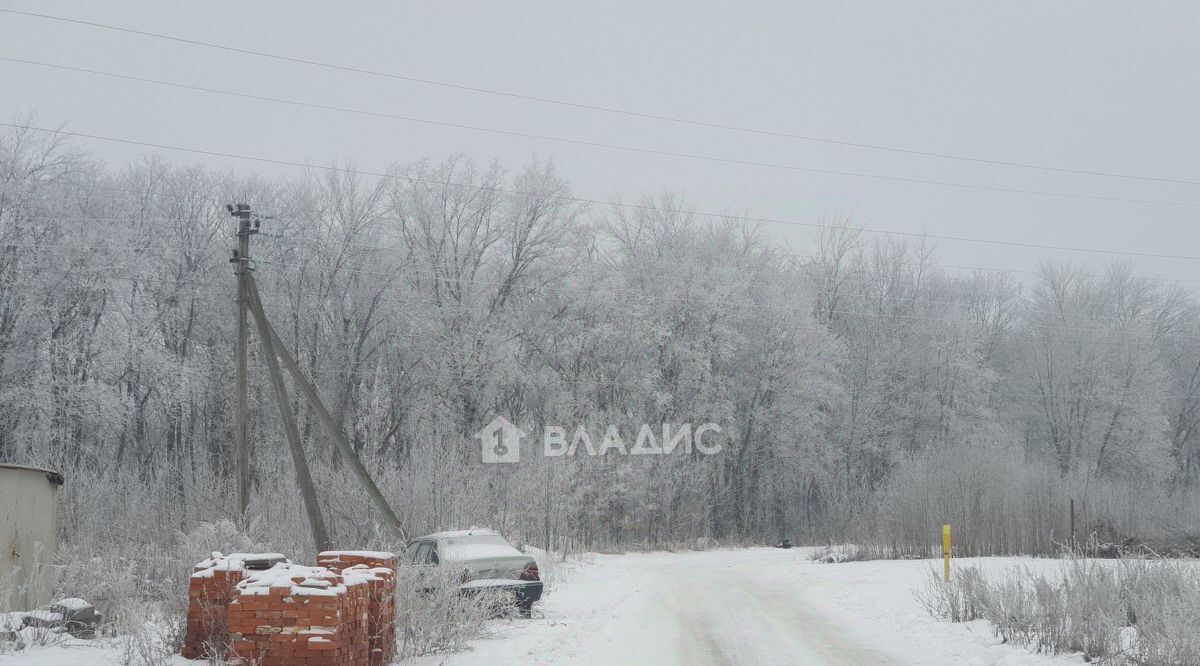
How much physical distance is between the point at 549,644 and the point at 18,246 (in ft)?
105

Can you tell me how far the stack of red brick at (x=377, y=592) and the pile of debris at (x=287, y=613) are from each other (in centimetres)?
1

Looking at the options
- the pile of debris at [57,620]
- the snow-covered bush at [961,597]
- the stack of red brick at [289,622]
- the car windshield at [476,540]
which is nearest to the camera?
the stack of red brick at [289,622]

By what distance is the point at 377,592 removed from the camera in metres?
10.5

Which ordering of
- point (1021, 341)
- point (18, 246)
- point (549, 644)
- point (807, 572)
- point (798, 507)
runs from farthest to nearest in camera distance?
point (1021, 341) < point (798, 507) < point (18, 246) < point (807, 572) < point (549, 644)

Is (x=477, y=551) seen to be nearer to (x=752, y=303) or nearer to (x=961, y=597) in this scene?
(x=961, y=597)

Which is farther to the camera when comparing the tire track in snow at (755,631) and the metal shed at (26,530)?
the metal shed at (26,530)

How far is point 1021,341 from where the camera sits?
200 ft

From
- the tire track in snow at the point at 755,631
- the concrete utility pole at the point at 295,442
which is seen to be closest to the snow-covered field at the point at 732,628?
the tire track in snow at the point at 755,631

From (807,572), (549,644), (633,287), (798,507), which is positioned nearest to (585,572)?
(807,572)

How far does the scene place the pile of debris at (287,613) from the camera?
8.87m

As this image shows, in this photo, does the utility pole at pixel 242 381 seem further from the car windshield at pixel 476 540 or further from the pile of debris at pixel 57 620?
the pile of debris at pixel 57 620

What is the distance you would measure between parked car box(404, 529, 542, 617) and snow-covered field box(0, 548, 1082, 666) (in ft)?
1.66

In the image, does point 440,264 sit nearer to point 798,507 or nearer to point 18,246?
point 18,246

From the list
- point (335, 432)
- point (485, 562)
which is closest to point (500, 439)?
point (335, 432)
